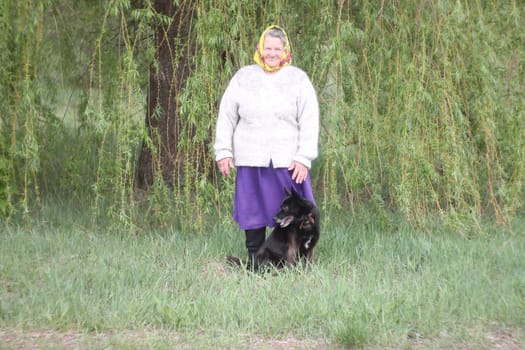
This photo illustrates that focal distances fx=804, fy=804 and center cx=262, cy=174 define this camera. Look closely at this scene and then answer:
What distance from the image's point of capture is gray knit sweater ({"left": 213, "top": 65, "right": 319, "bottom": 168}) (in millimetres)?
4953

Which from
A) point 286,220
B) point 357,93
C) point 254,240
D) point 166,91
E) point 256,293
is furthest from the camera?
point 166,91

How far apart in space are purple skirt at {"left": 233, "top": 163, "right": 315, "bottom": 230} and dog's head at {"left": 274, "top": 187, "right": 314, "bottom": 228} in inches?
7.2

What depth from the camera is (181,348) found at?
4.04 meters

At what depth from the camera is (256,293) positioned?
476 cm

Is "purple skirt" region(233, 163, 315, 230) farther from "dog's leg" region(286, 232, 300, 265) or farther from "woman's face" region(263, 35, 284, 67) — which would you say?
"woman's face" region(263, 35, 284, 67)

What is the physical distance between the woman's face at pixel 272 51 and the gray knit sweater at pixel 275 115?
10 cm

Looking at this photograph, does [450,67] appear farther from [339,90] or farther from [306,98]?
[306,98]

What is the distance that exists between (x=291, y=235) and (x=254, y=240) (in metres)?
0.32

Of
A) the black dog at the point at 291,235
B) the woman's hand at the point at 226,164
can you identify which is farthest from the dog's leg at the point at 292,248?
the woman's hand at the point at 226,164

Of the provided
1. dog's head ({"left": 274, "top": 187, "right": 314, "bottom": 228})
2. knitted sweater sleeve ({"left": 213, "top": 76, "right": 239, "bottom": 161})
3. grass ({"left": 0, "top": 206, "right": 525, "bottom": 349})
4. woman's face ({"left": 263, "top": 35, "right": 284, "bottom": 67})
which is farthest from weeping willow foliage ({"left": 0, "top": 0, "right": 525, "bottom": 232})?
dog's head ({"left": 274, "top": 187, "right": 314, "bottom": 228})

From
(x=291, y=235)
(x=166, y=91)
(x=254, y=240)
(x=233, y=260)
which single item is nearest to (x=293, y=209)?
(x=291, y=235)

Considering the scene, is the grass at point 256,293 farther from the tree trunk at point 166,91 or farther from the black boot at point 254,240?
the tree trunk at point 166,91

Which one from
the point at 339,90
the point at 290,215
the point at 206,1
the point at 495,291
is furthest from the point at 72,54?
the point at 495,291

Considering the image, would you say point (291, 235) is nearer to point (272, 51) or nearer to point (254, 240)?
point (254, 240)
